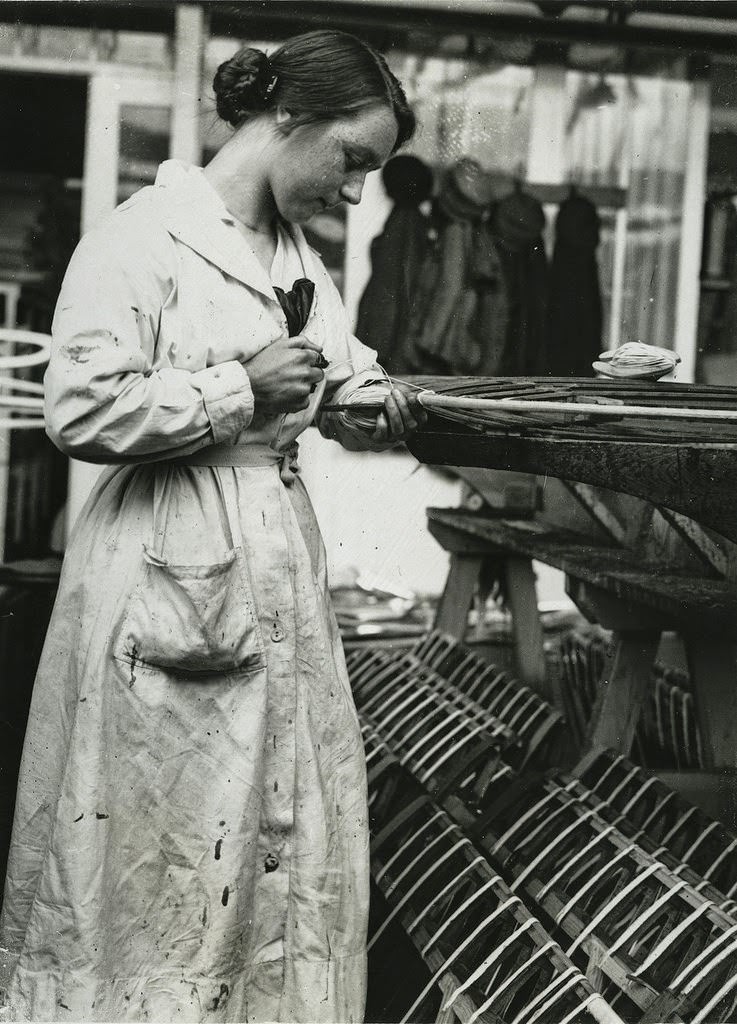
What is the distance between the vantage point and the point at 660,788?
9.73ft

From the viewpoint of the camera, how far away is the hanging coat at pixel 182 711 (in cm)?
184

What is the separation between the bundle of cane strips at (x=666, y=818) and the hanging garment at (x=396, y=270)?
2.49 m

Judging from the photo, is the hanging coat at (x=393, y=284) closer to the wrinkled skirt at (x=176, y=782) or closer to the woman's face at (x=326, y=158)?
the woman's face at (x=326, y=158)

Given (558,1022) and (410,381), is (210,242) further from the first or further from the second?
(558,1022)

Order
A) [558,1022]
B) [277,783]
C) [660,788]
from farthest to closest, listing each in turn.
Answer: [660,788], [558,1022], [277,783]

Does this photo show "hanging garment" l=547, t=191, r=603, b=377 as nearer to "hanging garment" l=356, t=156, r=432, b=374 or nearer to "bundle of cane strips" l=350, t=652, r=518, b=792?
"hanging garment" l=356, t=156, r=432, b=374

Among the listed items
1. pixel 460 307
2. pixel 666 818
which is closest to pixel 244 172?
pixel 666 818

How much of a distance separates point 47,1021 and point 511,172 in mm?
4481

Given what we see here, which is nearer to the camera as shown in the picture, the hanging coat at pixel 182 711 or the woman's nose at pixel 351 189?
the hanging coat at pixel 182 711

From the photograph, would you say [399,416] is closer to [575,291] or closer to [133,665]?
[133,665]

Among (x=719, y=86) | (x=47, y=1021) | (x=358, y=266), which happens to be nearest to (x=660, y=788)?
(x=47, y=1021)

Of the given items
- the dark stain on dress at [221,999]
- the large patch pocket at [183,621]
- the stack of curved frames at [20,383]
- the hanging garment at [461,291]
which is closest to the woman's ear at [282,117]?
the large patch pocket at [183,621]

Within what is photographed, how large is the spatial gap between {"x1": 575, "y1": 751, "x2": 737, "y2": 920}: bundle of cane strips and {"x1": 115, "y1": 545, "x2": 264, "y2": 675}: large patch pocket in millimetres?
1193

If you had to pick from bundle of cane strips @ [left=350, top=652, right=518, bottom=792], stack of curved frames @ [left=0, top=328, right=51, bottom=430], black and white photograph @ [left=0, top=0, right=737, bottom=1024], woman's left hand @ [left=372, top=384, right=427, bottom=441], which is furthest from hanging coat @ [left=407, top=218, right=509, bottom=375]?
woman's left hand @ [left=372, top=384, right=427, bottom=441]
